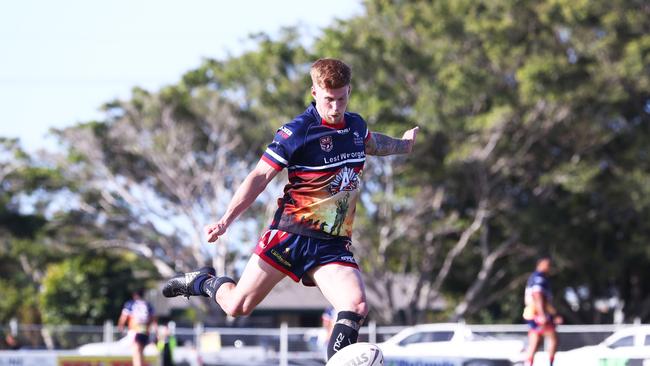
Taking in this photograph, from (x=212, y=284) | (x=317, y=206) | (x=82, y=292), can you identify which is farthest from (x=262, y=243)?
(x=82, y=292)

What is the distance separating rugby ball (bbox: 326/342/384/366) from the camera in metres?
5.82

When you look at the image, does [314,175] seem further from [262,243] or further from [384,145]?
[384,145]

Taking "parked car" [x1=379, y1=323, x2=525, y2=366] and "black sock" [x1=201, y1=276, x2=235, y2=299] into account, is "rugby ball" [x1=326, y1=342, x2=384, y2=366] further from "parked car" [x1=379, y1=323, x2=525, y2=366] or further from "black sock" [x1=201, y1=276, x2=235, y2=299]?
"parked car" [x1=379, y1=323, x2=525, y2=366]

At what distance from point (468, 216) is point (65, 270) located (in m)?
16.4

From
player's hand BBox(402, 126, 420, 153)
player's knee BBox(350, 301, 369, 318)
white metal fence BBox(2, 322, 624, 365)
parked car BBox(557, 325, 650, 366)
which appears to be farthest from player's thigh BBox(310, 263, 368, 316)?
white metal fence BBox(2, 322, 624, 365)

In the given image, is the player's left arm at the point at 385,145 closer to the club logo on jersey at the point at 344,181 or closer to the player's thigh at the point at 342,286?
the club logo on jersey at the point at 344,181

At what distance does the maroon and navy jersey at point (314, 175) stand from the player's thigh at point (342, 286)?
0.20m

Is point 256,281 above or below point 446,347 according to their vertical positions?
below

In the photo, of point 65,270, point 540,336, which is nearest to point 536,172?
point 65,270

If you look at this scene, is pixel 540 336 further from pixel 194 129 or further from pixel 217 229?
pixel 194 129

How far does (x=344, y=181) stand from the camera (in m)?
6.30

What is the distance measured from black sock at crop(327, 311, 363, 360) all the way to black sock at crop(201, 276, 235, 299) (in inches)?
35.8

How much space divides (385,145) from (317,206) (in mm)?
838

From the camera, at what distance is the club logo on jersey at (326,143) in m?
6.21
